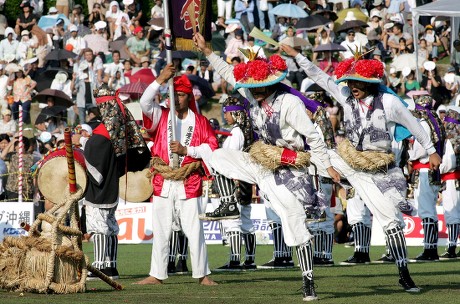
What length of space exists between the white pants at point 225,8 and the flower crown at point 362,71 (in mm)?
23667

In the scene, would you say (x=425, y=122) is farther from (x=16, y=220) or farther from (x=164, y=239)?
(x=16, y=220)

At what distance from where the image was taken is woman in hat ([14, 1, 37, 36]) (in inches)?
1352

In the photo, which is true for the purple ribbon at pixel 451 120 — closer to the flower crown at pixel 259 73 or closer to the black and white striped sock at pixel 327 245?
the black and white striped sock at pixel 327 245

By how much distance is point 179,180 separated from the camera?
13.5 m

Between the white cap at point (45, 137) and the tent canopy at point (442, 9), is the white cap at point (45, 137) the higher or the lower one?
the lower one

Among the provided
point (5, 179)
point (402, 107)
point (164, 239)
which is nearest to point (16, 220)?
point (5, 179)

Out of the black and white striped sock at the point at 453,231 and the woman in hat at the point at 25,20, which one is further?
the woman in hat at the point at 25,20

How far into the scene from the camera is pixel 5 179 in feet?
78.9

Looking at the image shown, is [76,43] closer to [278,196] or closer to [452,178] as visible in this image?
[452,178]

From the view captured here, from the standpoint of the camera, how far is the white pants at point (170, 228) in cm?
1345

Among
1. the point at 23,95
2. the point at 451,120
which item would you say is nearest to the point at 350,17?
the point at 23,95

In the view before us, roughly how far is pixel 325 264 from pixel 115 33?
1920 cm

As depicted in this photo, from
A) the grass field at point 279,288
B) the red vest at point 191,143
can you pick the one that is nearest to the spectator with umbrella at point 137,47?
the grass field at point 279,288

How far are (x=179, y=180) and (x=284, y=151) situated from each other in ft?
6.66
